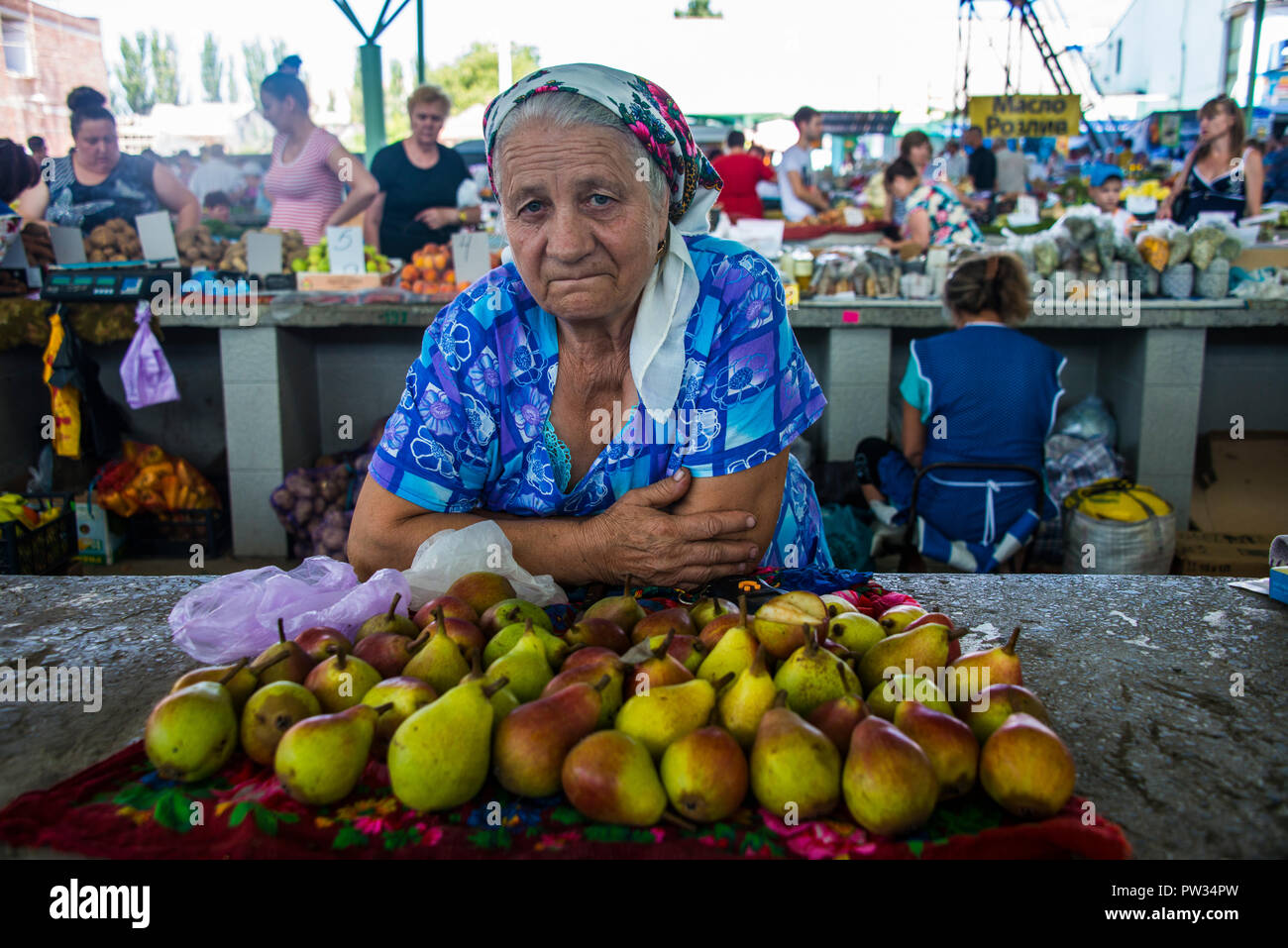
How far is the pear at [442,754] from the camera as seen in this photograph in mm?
1021

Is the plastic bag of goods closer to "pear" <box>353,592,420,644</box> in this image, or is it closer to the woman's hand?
the woman's hand

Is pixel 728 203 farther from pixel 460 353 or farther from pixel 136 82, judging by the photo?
pixel 136 82

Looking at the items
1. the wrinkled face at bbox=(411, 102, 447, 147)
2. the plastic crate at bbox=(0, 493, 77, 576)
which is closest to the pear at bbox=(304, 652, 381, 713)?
the plastic crate at bbox=(0, 493, 77, 576)

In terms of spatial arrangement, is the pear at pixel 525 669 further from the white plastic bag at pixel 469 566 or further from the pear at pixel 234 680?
the white plastic bag at pixel 469 566

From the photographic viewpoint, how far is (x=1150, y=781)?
1.14 m

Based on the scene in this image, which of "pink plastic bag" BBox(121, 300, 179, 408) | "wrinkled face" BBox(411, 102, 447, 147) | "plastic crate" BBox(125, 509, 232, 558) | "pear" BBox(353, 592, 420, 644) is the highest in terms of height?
"wrinkled face" BBox(411, 102, 447, 147)

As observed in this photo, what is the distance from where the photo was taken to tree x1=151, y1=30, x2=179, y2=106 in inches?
959

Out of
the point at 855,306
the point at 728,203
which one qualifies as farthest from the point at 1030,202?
the point at 855,306

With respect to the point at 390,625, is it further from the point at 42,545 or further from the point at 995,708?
the point at 42,545

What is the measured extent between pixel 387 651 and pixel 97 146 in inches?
219

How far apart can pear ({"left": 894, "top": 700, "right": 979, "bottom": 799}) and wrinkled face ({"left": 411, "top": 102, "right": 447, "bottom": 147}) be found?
6.21 metres

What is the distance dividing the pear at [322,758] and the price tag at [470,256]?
164 inches
